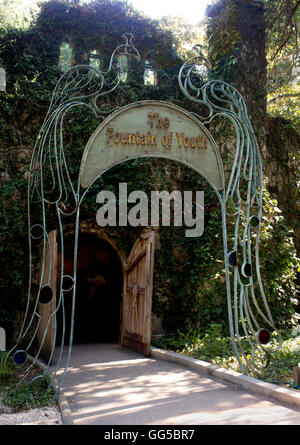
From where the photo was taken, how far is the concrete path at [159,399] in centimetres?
370

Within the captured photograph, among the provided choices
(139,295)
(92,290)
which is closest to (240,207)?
(139,295)

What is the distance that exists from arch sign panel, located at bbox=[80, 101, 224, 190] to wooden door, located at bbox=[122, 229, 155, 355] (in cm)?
205

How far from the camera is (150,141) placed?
5.25 meters

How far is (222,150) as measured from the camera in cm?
906

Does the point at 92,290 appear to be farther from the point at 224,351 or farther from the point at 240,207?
the point at 240,207

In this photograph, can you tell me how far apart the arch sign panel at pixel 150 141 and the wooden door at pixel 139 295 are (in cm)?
205

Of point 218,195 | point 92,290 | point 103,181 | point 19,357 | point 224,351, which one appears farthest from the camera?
point 92,290

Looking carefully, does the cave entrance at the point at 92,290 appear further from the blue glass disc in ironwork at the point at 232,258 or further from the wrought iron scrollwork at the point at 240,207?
the blue glass disc in ironwork at the point at 232,258

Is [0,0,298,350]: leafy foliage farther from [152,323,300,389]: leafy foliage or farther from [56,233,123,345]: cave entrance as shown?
[56,233,123,345]: cave entrance

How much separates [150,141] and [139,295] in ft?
10.5

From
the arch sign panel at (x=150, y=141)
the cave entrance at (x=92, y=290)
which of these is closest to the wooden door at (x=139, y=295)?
the arch sign panel at (x=150, y=141)

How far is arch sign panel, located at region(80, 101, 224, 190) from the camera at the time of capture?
5.11 meters

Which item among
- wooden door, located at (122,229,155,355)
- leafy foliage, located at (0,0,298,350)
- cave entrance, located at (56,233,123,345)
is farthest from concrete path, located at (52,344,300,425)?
cave entrance, located at (56,233,123,345)
